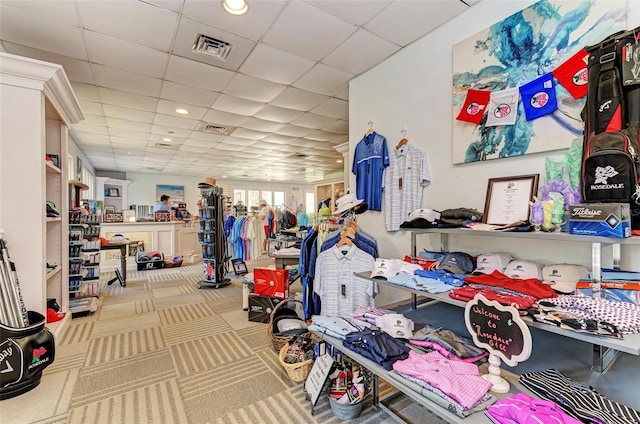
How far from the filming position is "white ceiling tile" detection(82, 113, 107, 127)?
4795 millimetres

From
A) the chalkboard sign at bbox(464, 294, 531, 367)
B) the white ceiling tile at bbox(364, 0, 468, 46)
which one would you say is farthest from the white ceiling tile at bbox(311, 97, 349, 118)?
the chalkboard sign at bbox(464, 294, 531, 367)

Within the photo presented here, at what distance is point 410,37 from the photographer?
106 inches

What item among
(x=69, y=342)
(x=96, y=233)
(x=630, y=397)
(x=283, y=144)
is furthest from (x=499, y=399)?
(x=283, y=144)

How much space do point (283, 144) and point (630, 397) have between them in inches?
251

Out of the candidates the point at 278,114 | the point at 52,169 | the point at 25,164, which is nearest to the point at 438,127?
the point at 278,114

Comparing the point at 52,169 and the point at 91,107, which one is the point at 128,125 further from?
the point at 52,169

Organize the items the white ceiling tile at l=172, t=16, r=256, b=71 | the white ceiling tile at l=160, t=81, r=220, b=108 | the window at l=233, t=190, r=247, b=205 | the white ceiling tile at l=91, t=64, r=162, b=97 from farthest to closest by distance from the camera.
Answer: the window at l=233, t=190, r=247, b=205 < the white ceiling tile at l=160, t=81, r=220, b=108 < the white ceiling tile at l=91, t=64, r=162, b=97 < the white ceiling tile at l=172, t=16, r=256, b=71

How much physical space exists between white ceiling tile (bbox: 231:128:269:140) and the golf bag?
16.8 feet

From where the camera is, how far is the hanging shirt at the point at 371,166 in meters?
3.09

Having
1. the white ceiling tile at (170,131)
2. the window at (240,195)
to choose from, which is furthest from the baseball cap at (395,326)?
the window at (240,195)

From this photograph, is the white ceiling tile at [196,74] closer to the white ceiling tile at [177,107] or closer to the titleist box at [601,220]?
the white ceiling tile at [177,107]

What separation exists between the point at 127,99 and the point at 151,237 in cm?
424

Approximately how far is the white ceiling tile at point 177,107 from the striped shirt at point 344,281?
3.42 meters

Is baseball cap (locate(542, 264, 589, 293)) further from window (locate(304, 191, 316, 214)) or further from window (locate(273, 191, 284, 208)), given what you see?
window (locate(304, 191, 316, 214))
